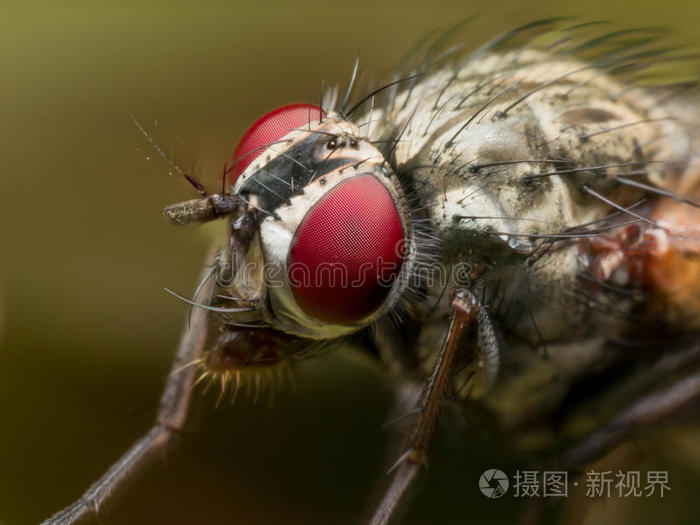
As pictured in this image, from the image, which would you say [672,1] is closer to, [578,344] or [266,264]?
[578,344]

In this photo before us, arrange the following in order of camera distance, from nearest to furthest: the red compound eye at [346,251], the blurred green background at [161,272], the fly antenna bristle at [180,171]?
the red compound eye at [346,251], the fly antenna bristle at [180,171], the blurred green background at [161,272]

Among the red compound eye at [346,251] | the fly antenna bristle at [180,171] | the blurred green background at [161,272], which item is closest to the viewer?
the red compound eye at [346,251]

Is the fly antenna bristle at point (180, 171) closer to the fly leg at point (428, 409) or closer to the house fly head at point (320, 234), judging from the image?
the house fly head at point (320, 234)

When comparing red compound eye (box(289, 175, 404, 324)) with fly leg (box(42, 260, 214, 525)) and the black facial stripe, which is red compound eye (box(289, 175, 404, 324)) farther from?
fly leg (box(42, 260, 214, 525))

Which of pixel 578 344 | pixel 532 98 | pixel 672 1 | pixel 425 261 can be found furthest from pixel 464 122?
pixel 672 1

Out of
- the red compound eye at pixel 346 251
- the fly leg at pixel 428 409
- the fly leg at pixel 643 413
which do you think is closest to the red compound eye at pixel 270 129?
the red compound eye at pixel 346 251

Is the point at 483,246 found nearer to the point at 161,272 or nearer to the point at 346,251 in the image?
the point at 346,251
